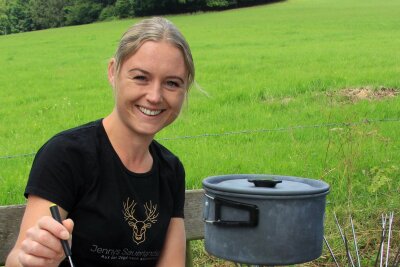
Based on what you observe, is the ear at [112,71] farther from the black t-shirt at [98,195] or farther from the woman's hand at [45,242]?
the woman's hand at [45,242]

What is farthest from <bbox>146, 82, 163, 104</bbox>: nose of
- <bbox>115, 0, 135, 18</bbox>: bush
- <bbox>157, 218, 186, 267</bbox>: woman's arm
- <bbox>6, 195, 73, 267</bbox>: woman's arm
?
<bbox>115, 0, 135, 18</bbox>: bush

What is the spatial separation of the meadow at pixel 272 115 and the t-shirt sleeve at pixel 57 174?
57 centimetres

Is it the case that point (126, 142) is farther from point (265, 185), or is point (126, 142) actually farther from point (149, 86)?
point (265, 185)

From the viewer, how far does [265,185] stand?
218 cm

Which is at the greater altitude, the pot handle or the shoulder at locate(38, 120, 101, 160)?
the shoulder at locate(38, 120, 101, 160)

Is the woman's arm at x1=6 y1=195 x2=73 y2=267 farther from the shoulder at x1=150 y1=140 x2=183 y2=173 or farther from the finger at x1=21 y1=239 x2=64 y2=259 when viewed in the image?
the shoulder at x1=150 y1=140 x2=183 y2=173

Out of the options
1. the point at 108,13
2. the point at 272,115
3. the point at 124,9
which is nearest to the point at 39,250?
the point at 272,115

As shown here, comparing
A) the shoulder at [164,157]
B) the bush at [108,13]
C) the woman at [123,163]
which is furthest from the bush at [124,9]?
the woman at [123,163]

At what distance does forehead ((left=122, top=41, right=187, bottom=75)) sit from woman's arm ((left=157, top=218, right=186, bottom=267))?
62cm

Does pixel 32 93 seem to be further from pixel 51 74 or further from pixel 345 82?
pixel 345 82

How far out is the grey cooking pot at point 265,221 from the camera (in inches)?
81.7

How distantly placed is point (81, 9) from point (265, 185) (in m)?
61.5

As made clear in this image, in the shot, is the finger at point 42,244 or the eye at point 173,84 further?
the eye at point 173,84

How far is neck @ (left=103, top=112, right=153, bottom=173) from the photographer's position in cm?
220
